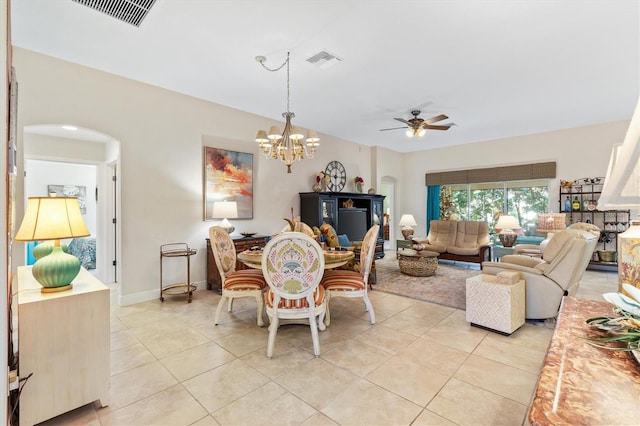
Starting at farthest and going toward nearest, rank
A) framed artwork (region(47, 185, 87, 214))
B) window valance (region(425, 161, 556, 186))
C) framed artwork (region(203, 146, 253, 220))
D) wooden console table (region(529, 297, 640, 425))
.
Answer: window valance (region(425, 161, 556, 186)) < framed artwork (region(47, 185, 87, 214)) < framed artwork (region(203, 146, 253, 220)) < wooden console table (region(529, 297, 640, 425))

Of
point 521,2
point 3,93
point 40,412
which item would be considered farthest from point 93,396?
point 521,2

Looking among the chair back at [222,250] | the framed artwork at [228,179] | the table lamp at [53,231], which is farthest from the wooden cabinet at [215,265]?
the table lamp at [53,231]

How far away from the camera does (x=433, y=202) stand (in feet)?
27.3

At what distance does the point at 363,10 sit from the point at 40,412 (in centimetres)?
355

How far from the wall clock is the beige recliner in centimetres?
413

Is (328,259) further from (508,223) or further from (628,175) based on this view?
(508,223)

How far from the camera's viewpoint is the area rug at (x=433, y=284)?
3.99 m

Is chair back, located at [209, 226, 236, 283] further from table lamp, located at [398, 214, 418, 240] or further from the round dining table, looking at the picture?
table lamp, located at [398, 214, 418, 240]

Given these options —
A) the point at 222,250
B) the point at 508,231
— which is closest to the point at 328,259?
the point at 222,250

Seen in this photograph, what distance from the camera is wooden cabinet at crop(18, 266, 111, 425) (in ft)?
5.41

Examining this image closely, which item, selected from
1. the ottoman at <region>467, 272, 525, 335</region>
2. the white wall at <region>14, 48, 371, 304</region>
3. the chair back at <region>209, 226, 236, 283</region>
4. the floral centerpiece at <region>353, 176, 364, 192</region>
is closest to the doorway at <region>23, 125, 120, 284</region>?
the white wall at <region>14, 48, 371, 304</region>

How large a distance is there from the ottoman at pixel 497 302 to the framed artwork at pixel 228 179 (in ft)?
11.7

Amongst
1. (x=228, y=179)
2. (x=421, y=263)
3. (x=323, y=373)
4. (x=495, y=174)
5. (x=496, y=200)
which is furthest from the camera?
(x=496, y=200)

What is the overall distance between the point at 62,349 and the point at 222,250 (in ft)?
5.39
